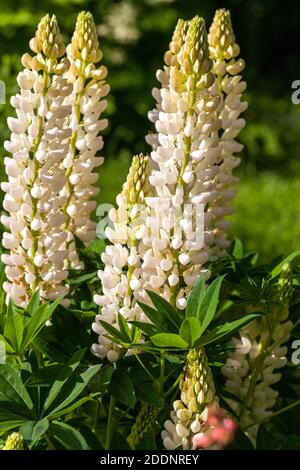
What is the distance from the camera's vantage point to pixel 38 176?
5.72 ft

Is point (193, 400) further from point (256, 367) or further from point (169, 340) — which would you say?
point (256, 367)

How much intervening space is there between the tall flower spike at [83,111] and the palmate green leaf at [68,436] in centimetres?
53

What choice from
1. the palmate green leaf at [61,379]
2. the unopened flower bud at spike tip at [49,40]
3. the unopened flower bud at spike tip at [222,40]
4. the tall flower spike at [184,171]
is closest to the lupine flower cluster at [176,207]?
the tall flower spike at [184,171]

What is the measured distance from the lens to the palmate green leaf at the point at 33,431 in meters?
1.47

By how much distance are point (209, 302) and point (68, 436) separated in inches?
13.0

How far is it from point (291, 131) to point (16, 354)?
22.4 feet

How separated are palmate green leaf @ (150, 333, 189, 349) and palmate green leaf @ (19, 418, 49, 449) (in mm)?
224

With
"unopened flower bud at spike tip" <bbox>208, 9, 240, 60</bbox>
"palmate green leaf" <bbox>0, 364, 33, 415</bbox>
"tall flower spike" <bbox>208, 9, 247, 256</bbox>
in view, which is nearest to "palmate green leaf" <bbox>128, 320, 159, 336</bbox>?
"palmate green leaf" <bbox>0, 364, 33, 415</bbox>

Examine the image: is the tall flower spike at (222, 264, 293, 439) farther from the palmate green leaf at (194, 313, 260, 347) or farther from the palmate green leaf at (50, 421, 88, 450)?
the palmate green leaf at (50, 421, 88, 450)

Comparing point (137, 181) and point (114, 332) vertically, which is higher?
point (137, 181)

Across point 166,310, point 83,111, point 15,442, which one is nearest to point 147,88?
point 83,111

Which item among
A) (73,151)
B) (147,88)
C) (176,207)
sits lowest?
(176,207)

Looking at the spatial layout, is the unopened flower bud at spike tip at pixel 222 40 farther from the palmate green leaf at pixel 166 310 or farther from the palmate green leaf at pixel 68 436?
the palmate green leaf at pixel 68 436
